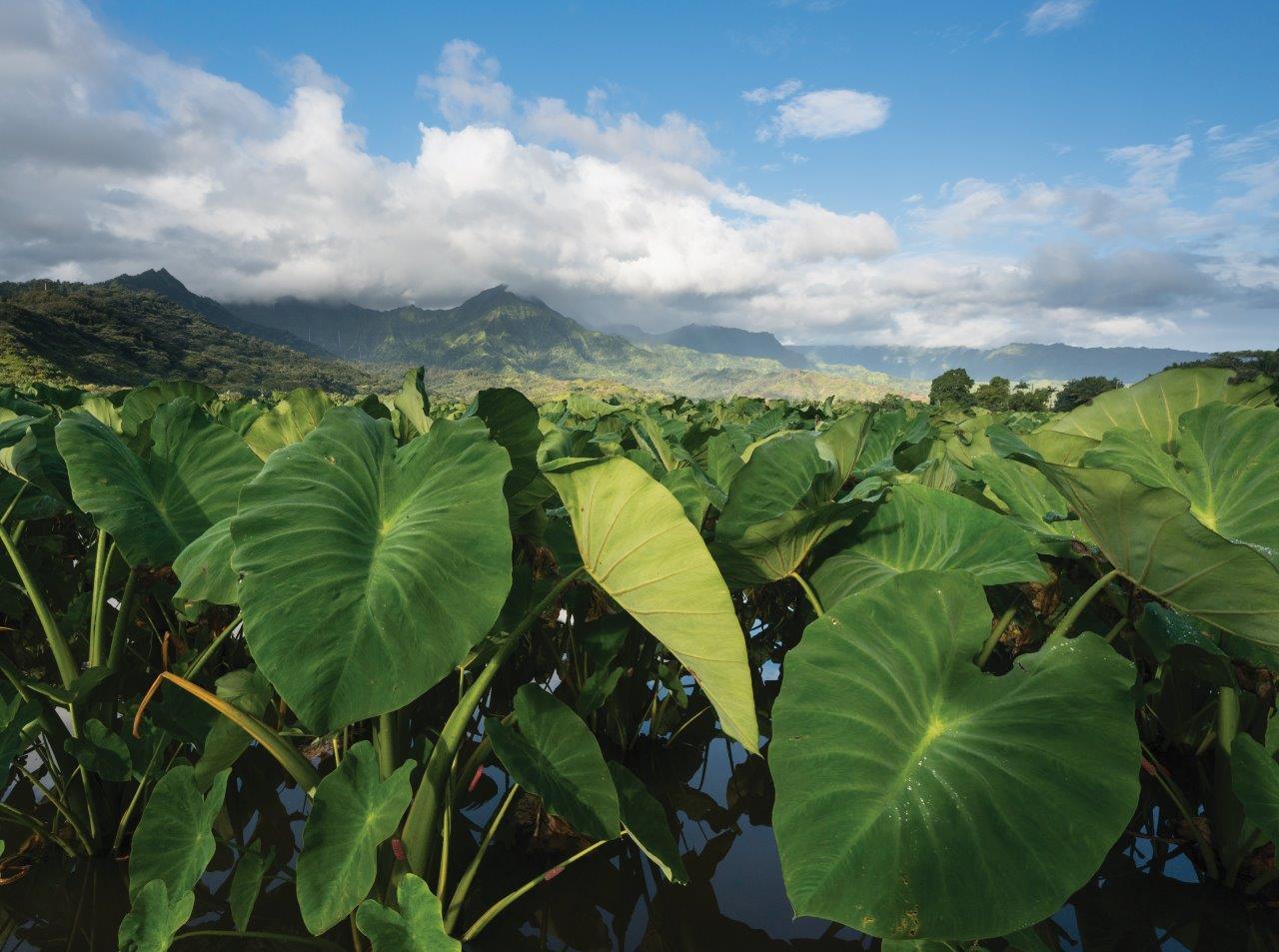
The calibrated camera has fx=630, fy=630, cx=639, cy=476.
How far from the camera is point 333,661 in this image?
2.53ft

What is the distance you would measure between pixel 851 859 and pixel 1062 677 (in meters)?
0.35

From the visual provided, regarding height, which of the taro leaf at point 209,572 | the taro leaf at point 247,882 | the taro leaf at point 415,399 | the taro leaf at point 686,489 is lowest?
the taro leaf at point 247,882

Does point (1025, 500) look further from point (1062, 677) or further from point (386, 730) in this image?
point (386, 730)

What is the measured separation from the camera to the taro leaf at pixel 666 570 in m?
0.85

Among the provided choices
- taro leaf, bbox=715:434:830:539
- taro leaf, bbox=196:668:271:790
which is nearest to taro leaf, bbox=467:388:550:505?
taro leaf, bbox=715:434:830:539

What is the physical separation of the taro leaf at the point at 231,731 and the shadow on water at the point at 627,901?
0.33 m

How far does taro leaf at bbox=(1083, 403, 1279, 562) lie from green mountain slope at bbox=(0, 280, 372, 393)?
40.6m

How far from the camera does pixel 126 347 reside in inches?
2672

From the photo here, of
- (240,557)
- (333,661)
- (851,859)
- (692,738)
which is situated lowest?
(692,738)

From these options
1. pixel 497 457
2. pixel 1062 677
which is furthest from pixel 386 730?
pixel 1062 677

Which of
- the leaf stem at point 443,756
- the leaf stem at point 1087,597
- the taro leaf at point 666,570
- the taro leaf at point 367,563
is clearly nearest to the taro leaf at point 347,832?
the leaf stem at point 443,756

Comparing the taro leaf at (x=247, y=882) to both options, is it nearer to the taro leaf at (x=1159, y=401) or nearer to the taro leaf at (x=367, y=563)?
the taro leaf at (x=367, y=563)

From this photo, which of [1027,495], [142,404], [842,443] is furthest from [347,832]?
[142,404]

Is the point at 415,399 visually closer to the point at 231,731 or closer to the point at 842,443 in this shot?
the point at 231,731
